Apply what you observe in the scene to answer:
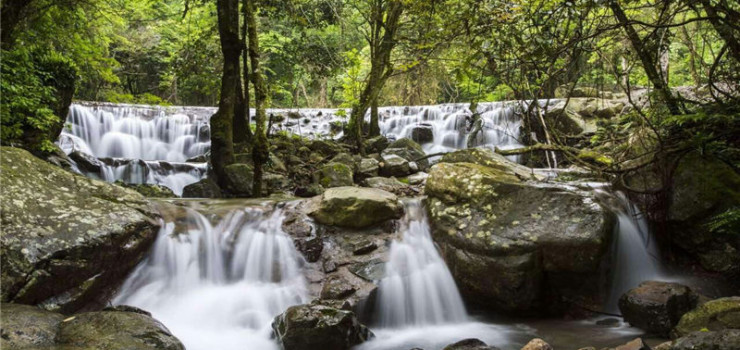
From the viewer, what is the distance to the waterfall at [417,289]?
202 inches

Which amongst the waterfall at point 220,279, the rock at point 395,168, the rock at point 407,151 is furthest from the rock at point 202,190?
the rock at point 407,151

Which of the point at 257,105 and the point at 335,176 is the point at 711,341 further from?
the point at 335,176

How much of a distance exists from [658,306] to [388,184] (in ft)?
18.6

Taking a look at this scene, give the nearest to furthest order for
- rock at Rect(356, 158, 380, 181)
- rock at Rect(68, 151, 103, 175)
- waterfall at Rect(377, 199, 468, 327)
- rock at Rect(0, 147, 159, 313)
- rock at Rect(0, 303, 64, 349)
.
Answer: rock at Rect(0, 303, 64, 349), rock at Rect(0, 147, 159, 313), waterfall at Rect(377, 199, 468, 327), rock at Rect(68, 151, 103, 175), rock at Rect(356, 158, 380, 181)

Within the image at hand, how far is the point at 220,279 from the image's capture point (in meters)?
5.35

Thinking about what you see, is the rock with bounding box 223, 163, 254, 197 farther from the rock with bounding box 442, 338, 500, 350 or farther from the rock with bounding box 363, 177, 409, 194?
the rock with bounding box 442, 338, 500, 350

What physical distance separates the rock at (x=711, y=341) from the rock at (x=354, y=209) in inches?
143

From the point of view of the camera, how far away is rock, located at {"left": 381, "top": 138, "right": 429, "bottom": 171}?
11531 millimetres

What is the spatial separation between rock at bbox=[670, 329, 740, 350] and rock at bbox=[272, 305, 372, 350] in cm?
257

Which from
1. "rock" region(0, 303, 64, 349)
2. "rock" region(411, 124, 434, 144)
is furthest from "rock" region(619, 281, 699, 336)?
"rock" region(411, 124, 434, 144)

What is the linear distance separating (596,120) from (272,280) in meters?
11.0

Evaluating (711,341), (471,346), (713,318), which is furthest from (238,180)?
(711,341)

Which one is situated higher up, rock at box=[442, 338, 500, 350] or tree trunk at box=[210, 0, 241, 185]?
tree trunk at box=[210, 0, 241, 185]

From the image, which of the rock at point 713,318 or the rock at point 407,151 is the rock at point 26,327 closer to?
the rock at point 713,318
